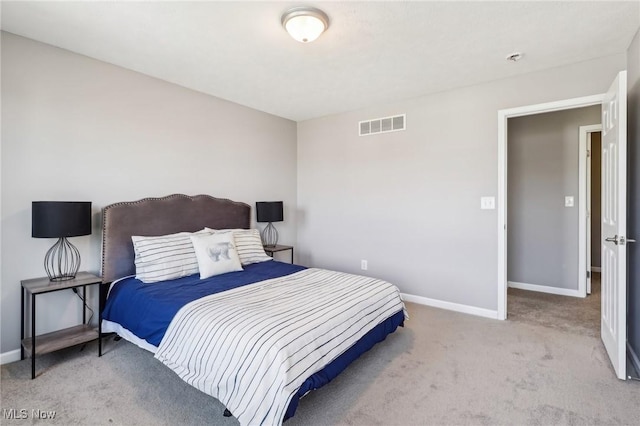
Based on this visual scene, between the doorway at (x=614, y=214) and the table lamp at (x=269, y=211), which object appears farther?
the table lamp at (x=269, y=211)

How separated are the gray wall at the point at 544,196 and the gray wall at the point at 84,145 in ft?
12.9

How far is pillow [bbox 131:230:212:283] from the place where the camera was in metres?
2.71

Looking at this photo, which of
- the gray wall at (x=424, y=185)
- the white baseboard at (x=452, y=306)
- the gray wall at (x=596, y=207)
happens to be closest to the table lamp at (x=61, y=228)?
the gray wall at (x=424, y=185)

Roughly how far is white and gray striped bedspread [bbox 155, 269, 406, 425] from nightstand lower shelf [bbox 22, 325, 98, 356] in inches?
32.8

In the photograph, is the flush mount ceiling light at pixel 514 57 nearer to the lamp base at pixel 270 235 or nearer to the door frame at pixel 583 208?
the door frame at pixel 583 208

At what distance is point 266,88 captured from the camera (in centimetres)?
353

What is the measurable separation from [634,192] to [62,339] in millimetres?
4465

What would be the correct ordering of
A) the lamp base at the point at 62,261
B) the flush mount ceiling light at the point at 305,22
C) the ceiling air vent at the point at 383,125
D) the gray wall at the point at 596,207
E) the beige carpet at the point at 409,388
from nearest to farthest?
the beige carpet at the point at 409,388, the flush mount ceiling light at the point at 305,22, the lamp base at the point at 62,261, the ceiling air vent at the point at 383,125, the gray wall at the point at 596,207

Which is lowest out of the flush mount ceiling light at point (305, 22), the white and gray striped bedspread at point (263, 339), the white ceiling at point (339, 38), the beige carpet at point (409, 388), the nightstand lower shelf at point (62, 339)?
the beige carpet at point (409, 388)

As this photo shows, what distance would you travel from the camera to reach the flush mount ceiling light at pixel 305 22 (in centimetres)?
208

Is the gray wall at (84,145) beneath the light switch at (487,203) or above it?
above

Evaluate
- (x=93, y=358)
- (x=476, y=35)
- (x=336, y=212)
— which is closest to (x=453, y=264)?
(x=336, y=212)

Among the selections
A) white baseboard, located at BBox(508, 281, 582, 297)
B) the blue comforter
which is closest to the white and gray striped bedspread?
the blue comforter

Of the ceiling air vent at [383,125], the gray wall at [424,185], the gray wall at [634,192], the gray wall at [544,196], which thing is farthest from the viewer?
the gray wall at [544,196]
